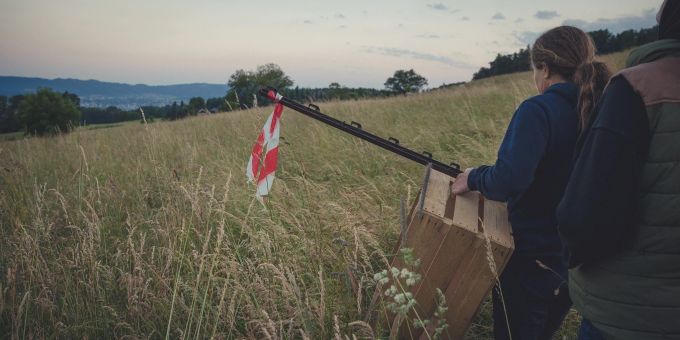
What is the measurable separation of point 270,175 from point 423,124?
5.46 metres

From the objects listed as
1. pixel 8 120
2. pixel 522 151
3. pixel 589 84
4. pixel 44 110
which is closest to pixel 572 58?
pixel 589 84

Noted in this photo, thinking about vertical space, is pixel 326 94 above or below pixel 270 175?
above

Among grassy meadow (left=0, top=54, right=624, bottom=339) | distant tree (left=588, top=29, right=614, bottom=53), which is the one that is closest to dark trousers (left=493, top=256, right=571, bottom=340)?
grassy meadow (left=0, top=54, right=624, bottom=339)

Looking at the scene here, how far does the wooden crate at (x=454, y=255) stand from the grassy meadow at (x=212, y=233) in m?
0.28

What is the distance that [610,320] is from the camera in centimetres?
108

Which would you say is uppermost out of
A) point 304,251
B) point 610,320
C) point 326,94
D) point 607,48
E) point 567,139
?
point 607,48

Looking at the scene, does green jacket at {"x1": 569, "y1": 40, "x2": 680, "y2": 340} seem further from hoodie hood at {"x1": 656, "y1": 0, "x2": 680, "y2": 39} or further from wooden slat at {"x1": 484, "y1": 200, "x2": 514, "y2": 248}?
wooden slat at {"x1": 484, "y1": 200, "x2": 514, "y2": 248}

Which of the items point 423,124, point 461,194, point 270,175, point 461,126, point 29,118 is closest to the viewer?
point 461,194

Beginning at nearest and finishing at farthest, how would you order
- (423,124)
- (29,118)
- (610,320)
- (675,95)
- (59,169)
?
(675,95) → (610,320) → (59,169) → (423,124) → (29,118)

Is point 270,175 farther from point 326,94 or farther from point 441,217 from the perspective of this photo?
point 326,94

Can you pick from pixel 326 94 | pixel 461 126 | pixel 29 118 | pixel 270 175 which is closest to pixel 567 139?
pixel 270 175

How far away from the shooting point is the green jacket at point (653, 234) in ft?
3.09

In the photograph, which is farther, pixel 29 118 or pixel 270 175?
pixel 29 118

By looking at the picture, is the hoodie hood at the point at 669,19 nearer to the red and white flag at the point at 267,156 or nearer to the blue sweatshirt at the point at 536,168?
the blue sweatshirt at the point at 536,168
